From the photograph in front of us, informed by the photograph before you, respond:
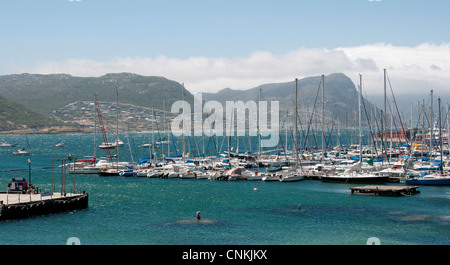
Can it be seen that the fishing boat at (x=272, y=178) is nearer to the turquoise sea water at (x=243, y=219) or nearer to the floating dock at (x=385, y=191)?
the turquoise sea water at (x=243, y=219)

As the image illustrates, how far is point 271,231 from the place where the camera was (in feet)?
139

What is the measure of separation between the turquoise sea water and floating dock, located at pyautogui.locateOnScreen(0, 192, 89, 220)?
1276 mm

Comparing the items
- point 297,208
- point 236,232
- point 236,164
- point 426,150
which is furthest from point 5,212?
point 426,150

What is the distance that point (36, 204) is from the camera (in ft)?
161

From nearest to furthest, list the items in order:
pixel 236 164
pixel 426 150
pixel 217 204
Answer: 1. pixel 217 204
2. pixel 236 164
3. pixel 426 150

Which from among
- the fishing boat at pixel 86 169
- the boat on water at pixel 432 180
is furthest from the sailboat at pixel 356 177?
the fishing boat at pixel 86 169

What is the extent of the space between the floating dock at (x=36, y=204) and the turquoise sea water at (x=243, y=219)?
4.18ft

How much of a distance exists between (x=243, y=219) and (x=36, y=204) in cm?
2195

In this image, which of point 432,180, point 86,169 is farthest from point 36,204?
point 432,180

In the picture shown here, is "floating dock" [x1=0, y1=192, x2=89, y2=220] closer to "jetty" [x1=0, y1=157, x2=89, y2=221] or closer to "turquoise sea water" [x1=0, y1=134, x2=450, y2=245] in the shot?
"jetty" [x1=0, y1=157, x2=89, y2=221]

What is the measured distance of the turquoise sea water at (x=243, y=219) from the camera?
3978 centimetres
